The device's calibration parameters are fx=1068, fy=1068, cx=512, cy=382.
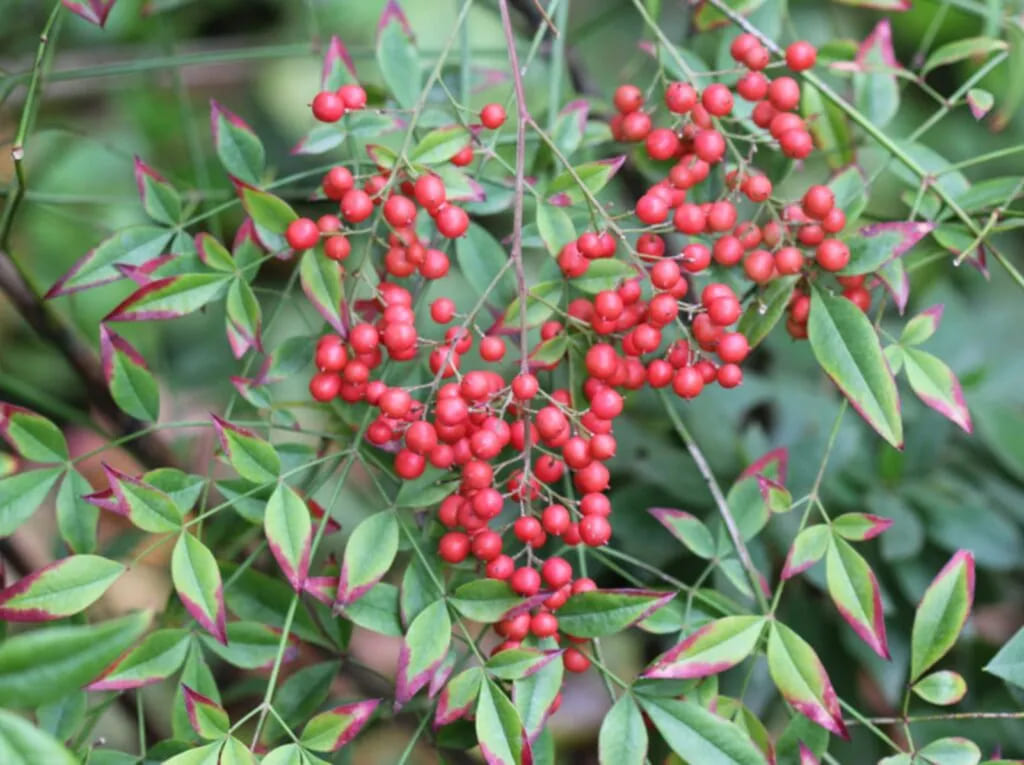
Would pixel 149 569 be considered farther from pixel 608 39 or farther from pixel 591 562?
pixel 608 39

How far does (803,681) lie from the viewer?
0.68 m

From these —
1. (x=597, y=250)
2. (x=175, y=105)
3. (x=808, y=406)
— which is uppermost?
(x=597, y=250)

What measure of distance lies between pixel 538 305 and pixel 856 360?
0.21 meters

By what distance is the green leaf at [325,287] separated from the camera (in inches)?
27.1

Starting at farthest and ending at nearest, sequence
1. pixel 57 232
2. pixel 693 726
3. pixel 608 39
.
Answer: pixel 608 39, pixel 57 232, pixel 693 726

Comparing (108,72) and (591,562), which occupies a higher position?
(108,72)

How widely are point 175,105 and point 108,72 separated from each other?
2.49ft

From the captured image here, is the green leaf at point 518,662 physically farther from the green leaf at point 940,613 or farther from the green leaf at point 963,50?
the green leaf at point 963,50

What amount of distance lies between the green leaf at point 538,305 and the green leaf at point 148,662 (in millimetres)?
304

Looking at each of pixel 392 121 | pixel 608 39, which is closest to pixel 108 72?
pixel 392 121

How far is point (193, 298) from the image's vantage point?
0.72m

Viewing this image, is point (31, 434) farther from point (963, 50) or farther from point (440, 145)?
point (963, 50)

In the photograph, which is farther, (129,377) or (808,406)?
(808,406)

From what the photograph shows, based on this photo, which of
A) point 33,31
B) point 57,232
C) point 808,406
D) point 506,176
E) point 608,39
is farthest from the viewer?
point 608,39
